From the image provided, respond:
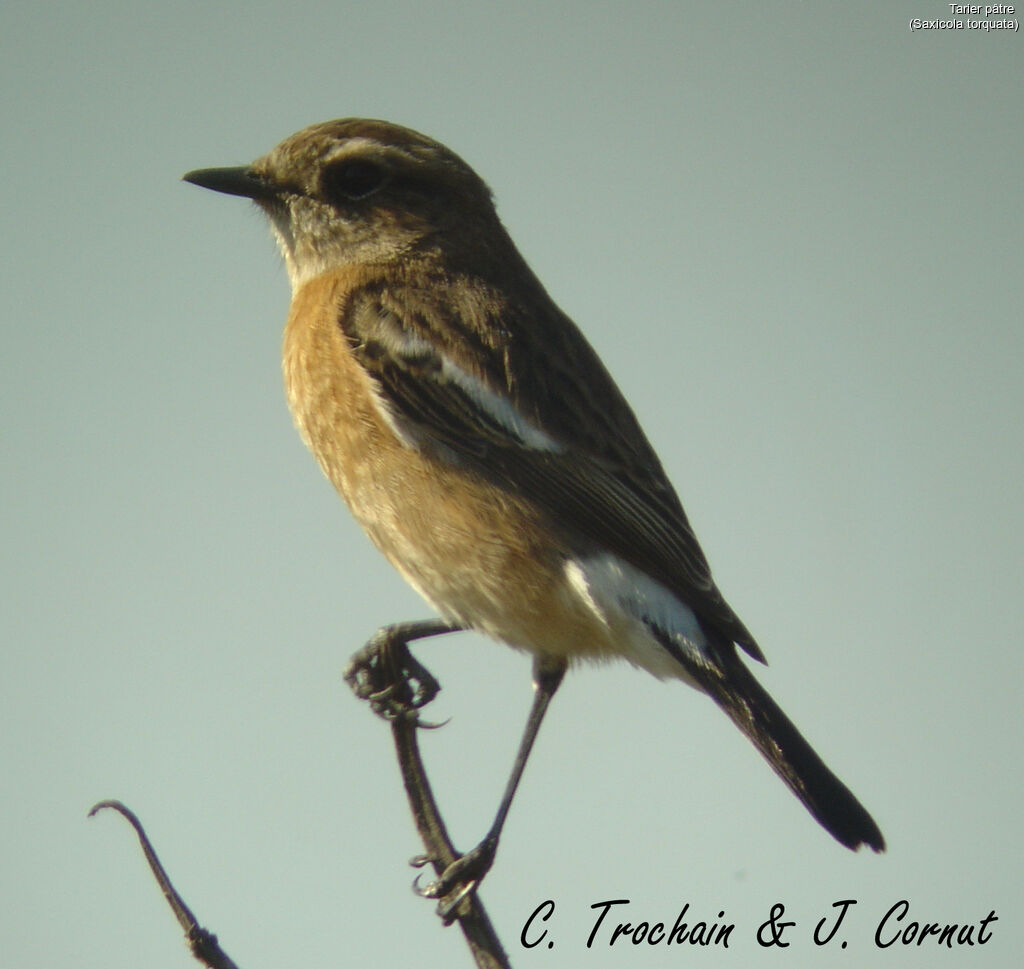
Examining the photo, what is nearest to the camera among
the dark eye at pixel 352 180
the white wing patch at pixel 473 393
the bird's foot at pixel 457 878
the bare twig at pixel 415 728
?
the bare twig at pixel 415 728

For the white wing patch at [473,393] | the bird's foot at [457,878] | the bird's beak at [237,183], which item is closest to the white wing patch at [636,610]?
the white wing patch at [473,393]

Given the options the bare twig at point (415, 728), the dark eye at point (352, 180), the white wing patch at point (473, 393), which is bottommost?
the bare twig at point (415, 728)

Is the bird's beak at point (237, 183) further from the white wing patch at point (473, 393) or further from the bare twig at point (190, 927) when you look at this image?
the bare twig at point (190, 927)

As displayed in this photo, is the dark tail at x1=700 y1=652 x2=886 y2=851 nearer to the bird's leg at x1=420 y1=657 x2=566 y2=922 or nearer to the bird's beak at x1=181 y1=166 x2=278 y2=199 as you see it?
the bird's leg at x1=420 y1=657 x2=566 y2=922

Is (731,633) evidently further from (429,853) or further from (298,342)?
(298,342)

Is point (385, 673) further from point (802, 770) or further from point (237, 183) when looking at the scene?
point (237, 183)

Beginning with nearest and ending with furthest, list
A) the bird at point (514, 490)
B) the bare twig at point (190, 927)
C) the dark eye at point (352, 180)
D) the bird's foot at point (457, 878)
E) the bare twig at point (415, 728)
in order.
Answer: the bare twig at point (190, 927), the bare twig at point (415, 728), the bird's foot at point (457, 878), the bird at point (514, 490), the dark eye at point (352, 180)

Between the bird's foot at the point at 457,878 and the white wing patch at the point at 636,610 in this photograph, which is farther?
the white wing patch at the point at 636,610
